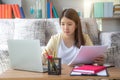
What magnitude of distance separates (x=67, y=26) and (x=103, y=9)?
1.82m

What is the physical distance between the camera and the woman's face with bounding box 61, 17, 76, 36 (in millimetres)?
1893

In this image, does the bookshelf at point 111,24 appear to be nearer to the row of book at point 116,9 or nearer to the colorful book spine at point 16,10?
the row of book at point 116,9

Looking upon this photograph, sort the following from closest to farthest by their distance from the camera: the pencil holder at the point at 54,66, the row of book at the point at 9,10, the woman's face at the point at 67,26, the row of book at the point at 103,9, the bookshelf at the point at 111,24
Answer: the pencil holder at the point at 54,66 < the woman's face at the point at 67,26 < the row of book at the point at 9,10 < the row of book at the point at 103,9 < the bookshelf at the point at 111,24

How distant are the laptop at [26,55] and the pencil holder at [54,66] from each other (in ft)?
0.21

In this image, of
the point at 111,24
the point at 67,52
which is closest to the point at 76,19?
the point at 67,52

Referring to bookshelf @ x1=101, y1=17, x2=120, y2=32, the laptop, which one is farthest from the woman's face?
bookshelf @ x1=101, y1=17, x2=120, y2=32

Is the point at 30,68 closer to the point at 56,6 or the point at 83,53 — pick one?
the point at 83,53

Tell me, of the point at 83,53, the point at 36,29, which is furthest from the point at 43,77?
the point at 36,29

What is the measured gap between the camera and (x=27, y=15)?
11.9ft

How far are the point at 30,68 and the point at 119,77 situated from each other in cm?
49

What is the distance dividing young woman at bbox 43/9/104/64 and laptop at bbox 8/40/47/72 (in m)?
0.55

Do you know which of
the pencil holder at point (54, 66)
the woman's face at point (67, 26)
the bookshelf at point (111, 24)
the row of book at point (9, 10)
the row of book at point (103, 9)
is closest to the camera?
the pencil holder at point (54, 66)

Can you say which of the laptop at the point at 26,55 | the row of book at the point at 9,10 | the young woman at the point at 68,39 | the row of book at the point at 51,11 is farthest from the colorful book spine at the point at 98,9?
the laptop at the point at 26,55

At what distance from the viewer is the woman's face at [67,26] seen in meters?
1.89
